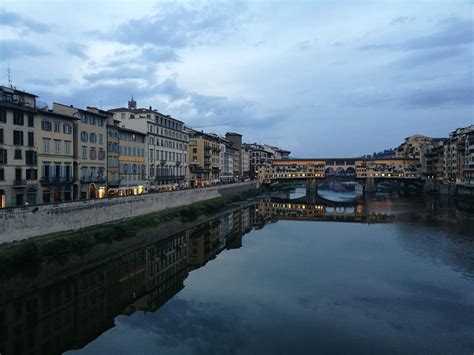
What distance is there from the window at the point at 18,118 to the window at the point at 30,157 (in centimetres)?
274

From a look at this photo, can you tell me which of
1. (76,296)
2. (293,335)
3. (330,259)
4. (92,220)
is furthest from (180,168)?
(293,335)

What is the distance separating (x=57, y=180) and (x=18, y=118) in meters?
7.56

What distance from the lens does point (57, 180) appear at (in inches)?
1594

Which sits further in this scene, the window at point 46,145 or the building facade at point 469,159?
the building facade at point 469,159

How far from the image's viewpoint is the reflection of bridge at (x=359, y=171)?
122m

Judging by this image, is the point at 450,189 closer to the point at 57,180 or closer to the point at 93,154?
the point at 93,154

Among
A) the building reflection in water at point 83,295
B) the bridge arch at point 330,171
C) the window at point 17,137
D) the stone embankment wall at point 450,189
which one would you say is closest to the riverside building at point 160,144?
the window at point 17,137

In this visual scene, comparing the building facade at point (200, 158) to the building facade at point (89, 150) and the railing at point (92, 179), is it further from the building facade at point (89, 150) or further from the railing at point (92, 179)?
the railing at point (92, 179)

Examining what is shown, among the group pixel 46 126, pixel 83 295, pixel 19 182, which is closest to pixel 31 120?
pixel 46 126

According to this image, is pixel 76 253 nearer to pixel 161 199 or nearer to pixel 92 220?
pixel 92 220

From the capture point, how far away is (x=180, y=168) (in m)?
77.0

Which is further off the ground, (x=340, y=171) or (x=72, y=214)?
(x=340, y=171)

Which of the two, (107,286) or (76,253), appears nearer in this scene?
(107,286)

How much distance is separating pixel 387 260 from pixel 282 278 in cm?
1133
